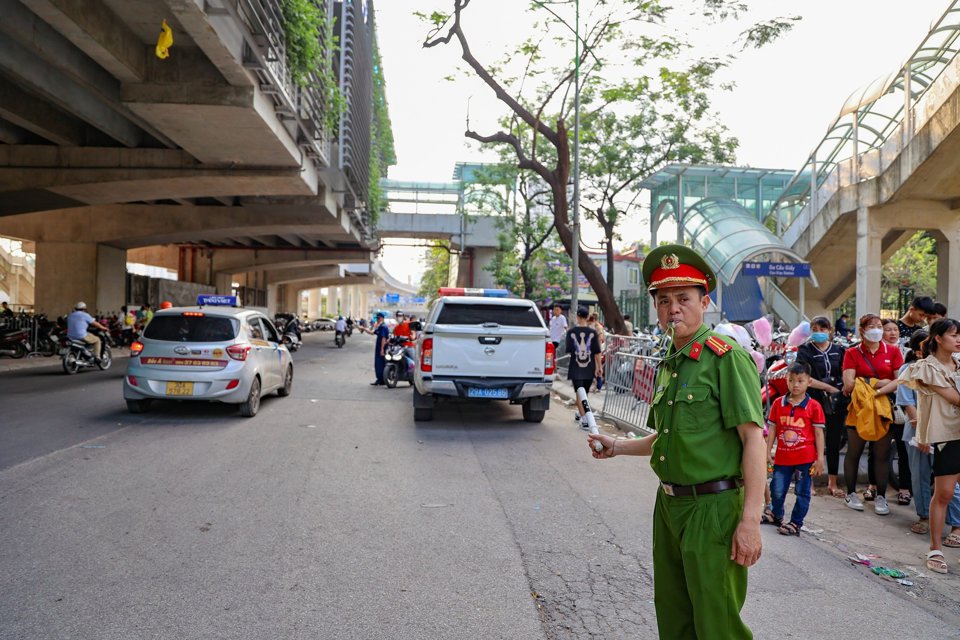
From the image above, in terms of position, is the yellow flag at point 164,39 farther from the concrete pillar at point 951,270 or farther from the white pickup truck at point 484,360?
the concrete pillar at point 951,270

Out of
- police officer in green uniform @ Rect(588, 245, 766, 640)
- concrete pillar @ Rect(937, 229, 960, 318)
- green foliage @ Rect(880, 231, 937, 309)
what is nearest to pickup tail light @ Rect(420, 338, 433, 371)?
police officer in green uniform @ Rect(588, 245, 766, 640)

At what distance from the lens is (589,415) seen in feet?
10.6

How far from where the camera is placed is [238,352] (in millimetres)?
10461

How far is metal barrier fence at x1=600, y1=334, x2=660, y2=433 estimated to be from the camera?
1034 cm

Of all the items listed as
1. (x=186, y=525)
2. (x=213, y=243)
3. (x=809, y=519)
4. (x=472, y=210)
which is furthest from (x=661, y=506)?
(x=213, y=243)

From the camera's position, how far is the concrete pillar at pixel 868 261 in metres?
19.4

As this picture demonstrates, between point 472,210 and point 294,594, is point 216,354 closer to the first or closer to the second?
point 294,594

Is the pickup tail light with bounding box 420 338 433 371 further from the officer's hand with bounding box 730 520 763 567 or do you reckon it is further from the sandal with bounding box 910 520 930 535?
the officer's hand with bounding box 730 520 763 567

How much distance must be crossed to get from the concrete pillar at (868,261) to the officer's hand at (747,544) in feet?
62.6

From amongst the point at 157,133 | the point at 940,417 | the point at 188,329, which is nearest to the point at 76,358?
the point at 157,133

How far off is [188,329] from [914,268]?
36.6 meters

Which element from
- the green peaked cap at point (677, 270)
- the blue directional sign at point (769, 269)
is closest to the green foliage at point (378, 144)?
the blue directional sign at point (769, 269)

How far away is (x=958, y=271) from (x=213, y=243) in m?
35.5

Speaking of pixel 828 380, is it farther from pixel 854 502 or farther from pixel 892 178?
pixel 892 178
